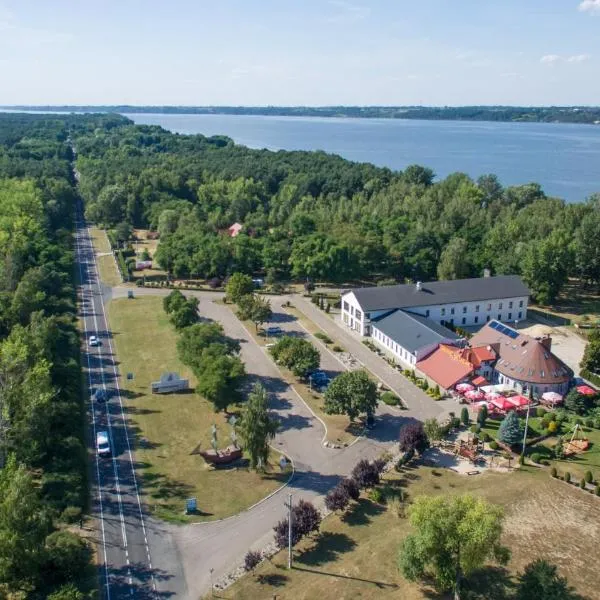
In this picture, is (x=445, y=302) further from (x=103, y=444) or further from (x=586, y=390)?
(x=103, y=444)

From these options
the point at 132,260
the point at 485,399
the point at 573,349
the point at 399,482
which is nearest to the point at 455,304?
the point at 573,349

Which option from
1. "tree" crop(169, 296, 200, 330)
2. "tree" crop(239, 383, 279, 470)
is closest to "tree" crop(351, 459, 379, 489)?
"tree" crop(239, 383, 279, 470)

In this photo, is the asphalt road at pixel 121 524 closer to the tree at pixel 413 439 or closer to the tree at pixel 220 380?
the tree at pixel 220 380

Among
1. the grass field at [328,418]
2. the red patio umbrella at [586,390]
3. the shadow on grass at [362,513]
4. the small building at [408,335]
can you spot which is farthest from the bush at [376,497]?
the red patio umbrella at [586,390]

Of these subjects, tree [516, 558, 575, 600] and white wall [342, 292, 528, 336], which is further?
white wall [342, 292, 528, 336]

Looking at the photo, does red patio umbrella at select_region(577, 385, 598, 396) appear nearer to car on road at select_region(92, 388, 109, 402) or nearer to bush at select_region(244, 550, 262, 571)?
bush at select_region(244, 550, 262, 571)

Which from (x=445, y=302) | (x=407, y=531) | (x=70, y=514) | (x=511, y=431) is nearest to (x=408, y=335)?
(x=445, y=302)

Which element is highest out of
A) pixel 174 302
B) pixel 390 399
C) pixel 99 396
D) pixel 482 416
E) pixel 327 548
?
pixel 174 302
